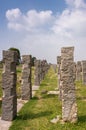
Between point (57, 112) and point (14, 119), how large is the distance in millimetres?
2367

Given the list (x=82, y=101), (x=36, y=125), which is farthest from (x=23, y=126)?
(x=82, y=101)

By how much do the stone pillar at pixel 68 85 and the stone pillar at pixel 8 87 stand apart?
2.81 meters

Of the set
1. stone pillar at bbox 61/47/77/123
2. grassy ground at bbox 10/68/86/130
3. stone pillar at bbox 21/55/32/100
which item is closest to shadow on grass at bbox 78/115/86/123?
grassy ground at bbox 10/68/86/130

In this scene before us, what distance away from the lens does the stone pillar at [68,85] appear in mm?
12955

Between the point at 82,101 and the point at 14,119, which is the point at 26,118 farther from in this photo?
the point at 82,101

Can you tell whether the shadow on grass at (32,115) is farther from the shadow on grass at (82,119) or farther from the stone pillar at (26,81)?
the stone pillar at (26,81)

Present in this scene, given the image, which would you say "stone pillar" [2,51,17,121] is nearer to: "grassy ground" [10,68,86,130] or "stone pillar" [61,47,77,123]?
"grassy ground" [10,68,86,130]

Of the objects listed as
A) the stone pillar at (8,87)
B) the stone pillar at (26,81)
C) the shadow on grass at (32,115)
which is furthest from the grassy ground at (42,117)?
the stone pillar at (26,81)

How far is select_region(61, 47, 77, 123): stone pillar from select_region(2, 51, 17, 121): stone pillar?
2806 mm

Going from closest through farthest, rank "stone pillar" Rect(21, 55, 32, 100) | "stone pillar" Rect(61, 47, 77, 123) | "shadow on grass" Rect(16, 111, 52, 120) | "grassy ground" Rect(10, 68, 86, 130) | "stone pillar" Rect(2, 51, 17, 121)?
1. "grassy ground" Rect(10, 68, 86, 130)
2. "stone pillar" Rect(61, 47, 77, 123)
3. "stone pillar" Rect(2, 51, 17, 121)
4. "shadow on grass" Rect(16, 111, 52, 120)
5. "stone pillar" Rect(21, 55, 32, 100)

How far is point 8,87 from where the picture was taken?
14367mm

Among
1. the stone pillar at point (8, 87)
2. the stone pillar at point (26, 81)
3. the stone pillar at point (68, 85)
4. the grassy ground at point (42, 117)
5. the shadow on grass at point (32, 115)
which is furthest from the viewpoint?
the stone pillar at point (26, 81)

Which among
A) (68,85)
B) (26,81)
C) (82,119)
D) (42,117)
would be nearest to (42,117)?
(42,117)

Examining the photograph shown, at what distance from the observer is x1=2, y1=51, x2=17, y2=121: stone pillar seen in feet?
46.6
